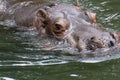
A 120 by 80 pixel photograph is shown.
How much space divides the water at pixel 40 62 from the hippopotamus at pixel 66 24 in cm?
15

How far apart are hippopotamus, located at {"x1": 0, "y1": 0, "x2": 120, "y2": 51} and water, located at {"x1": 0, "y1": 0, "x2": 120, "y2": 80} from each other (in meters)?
0.15

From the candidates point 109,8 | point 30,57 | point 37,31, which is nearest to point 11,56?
point 30,57

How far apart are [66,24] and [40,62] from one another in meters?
0.84

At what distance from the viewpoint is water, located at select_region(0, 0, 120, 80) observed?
585 centimetres

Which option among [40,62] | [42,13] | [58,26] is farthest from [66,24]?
[40,62]

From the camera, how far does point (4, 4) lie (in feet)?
26.7

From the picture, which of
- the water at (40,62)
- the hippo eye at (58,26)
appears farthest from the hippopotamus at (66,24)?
the water at (40,62)

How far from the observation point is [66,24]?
22.4 feet

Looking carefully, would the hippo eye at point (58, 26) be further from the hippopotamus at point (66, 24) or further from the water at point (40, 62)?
the water at point (40, 62)

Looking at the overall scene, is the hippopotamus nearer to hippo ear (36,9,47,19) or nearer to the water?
hippo ear (36,9,47,19)

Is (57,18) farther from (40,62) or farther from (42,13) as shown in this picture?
(40,62)

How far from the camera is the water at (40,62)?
5.85 m

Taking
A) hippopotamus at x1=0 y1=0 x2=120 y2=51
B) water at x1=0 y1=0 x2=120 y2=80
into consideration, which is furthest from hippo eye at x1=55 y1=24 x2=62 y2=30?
water at x1=0 y1=0 x2=120 y2=80

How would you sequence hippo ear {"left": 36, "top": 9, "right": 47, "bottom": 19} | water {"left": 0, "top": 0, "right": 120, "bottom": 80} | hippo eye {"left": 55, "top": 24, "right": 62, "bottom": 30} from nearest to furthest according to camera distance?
water {"left": 0, "top": 0, "right": 120, "bottom": 80}
hippo eye {"left": 55, "top": 24, "right": 62, "bottom": 30}
hippo ear {"left": 36, "top": 9, "right": 47, "bottom": 19}
